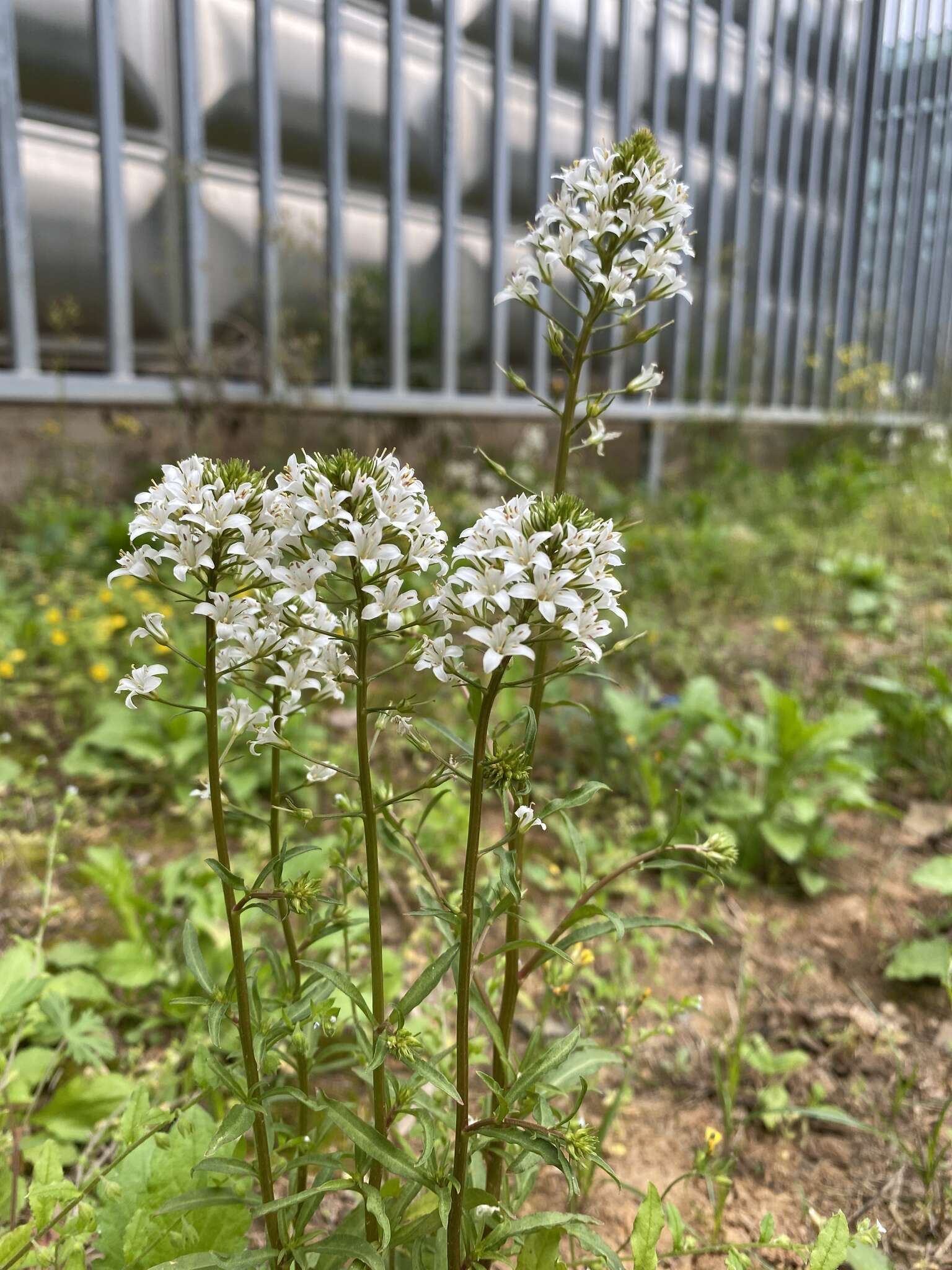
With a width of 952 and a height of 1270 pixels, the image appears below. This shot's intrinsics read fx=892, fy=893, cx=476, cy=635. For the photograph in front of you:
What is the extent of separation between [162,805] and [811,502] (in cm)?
500

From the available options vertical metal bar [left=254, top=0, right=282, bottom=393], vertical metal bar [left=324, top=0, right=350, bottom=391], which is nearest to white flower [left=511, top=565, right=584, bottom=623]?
vertical metal bar [left=254, top=0, right=282, bottom=393]

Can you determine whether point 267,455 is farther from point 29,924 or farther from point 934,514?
point 934,514

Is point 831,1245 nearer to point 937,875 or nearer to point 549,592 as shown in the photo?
point 549,592

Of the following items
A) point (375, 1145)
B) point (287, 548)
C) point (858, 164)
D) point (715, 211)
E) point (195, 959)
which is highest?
point (858, 164)

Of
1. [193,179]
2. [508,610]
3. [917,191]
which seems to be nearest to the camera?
[508,610]

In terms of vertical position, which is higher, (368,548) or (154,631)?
(368,548)

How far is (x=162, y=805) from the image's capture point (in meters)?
2.58

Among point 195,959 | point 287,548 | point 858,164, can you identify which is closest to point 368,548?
point 287,548

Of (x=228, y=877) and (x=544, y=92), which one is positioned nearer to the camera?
(x=228, y=877)

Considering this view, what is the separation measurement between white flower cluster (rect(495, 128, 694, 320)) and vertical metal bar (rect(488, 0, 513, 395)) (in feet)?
16.2

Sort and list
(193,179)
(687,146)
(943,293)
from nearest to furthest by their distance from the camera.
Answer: (193,179)
(687,146)
(943,293)

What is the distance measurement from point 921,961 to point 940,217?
44.7 feet

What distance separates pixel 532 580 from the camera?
0.87 meters

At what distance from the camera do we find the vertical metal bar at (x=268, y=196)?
496cm
